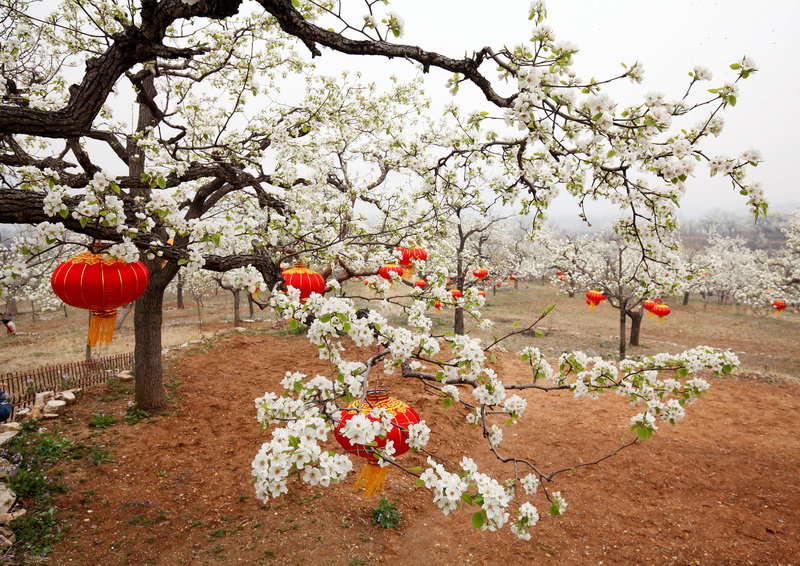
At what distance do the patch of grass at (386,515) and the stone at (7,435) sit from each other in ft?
21.1

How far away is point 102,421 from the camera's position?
8.27 m

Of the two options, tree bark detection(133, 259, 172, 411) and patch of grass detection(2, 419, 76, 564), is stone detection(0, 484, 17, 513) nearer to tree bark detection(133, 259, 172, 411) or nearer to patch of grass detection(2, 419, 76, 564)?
patch of grass detection(2, 419, 76, 564)

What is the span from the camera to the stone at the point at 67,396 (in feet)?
29.9

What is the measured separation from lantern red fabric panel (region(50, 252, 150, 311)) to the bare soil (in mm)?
3242

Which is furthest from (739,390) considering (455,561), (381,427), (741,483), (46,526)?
(46,526)

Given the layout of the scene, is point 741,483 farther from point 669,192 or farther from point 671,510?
point 669,192

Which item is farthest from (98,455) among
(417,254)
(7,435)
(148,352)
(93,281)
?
(417,254)

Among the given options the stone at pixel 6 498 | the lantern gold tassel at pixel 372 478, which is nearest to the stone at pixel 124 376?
the stone at pixel 6 498

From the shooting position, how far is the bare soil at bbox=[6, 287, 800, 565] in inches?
219

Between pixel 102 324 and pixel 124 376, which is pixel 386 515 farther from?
pixel 124 376

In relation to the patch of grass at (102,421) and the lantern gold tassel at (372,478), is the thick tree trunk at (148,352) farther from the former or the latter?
the lantern gold tassel at (372,478)

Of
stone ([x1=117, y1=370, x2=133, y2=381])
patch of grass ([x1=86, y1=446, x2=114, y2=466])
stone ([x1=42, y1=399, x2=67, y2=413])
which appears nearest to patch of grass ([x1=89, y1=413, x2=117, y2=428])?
stone ([x1=42, y1=399, x2=67, y2=413])

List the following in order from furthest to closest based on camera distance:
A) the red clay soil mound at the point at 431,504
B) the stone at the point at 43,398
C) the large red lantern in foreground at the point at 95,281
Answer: the stone at the point at 43,398, the red clay soil mound at the point at 431,504, the large red lantern in foreground at the point at 95,281

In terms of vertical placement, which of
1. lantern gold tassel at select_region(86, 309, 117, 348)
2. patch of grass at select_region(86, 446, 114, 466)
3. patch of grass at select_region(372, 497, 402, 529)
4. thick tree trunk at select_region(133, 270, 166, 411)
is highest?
lantern gold tassel at select_region(86, 309, 117, 348)
